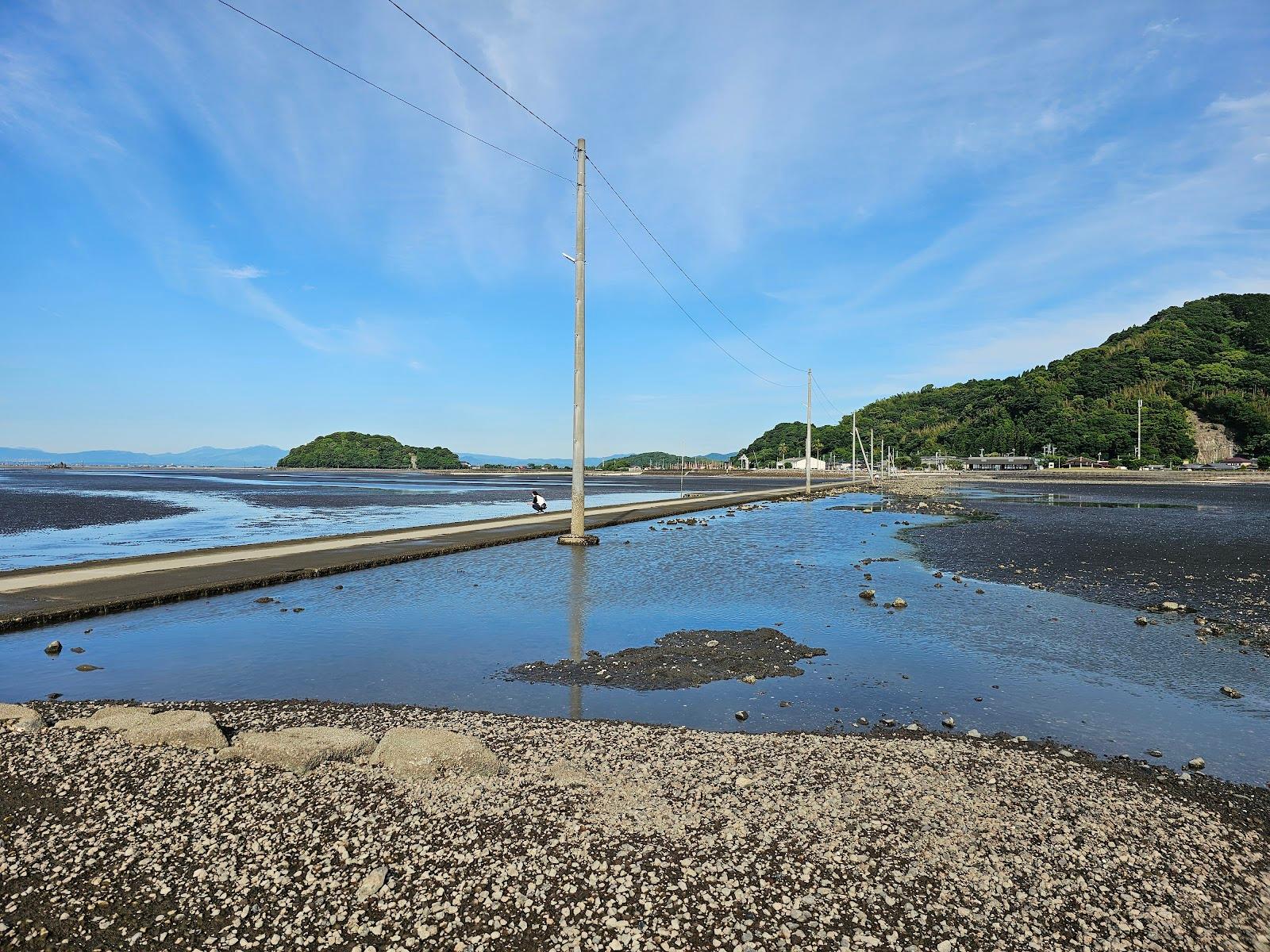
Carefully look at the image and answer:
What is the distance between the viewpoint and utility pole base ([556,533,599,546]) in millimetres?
24703

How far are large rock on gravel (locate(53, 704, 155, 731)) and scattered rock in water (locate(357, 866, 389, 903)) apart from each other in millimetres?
3862

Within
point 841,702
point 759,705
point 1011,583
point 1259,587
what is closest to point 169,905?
point 759,705

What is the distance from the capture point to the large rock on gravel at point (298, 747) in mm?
6039

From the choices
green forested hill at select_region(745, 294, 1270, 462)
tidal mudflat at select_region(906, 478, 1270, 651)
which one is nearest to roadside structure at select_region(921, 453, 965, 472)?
green forested hill at select_region(745, 294, 1270, 462)

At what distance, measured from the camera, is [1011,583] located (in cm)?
1728

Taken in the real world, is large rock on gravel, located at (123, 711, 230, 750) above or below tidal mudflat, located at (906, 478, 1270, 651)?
above

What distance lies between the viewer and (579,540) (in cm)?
2472

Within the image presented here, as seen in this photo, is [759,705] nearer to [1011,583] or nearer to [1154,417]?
[1011,583]

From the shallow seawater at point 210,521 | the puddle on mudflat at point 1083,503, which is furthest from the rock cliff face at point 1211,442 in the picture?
the shallow seawater at point 210,521

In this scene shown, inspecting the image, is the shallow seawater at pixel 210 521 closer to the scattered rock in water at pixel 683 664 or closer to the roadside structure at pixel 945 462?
the scattered rock in water at pixel 683 664

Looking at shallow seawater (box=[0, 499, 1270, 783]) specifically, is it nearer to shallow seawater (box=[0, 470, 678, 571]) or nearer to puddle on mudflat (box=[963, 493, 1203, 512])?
shallow seawater (box=[0, 470, 678, 571])

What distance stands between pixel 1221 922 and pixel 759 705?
473 centimetres

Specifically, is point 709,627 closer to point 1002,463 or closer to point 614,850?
point 614,850

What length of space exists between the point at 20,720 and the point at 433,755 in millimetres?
4426
